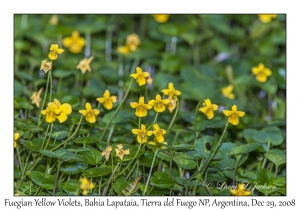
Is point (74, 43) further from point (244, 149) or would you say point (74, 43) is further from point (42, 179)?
point (244, 149)

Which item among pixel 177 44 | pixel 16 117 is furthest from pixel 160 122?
pixel 177 44

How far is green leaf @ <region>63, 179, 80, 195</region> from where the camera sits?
1.83 meters

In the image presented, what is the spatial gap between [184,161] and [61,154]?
471 mm

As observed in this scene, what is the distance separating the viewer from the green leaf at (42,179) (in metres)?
1.85

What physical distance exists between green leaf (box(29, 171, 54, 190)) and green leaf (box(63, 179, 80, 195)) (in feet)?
0.18

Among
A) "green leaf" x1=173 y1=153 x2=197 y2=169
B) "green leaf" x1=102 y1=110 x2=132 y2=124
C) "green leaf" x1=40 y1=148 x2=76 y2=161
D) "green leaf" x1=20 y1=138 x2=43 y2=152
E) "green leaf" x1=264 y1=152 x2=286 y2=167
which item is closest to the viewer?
"green leaf" x1=40 y1=148 x2=76 y2=161

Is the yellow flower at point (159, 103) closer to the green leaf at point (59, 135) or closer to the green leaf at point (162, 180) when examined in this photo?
the green leaf at point (162, 180)

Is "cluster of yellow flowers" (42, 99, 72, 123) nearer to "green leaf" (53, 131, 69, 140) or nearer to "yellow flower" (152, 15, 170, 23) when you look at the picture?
"green leaf" (53, 131, 69, 140)

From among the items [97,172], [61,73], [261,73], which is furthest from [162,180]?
[261,73]

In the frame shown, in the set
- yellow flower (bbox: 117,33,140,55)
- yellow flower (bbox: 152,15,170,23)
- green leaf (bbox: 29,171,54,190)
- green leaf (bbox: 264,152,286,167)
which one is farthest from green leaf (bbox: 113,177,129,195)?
yellow flower (bbox: 152,15,170,23)

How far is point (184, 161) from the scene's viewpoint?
1997mm

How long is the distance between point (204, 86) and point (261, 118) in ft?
1.32

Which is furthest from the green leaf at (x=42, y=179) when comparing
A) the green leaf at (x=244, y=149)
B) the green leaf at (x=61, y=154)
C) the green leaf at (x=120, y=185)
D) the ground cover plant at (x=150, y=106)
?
the green leaf at (x=244, y=149)

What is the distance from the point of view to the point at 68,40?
10.1 ft
